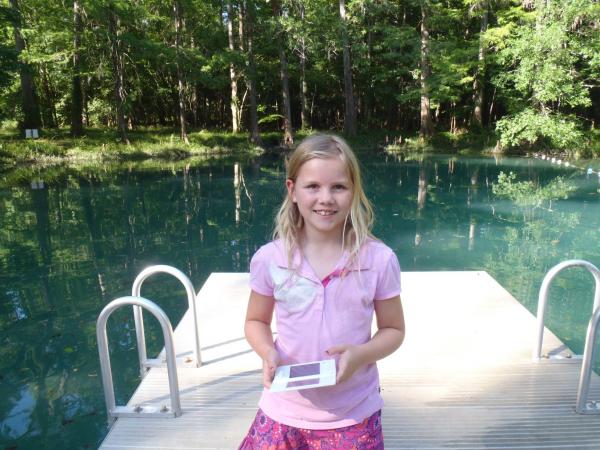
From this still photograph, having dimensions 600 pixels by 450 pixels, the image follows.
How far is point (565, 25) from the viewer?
18.9 m

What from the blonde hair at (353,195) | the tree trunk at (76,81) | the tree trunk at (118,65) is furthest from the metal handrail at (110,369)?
the tree trunk at (76,81)

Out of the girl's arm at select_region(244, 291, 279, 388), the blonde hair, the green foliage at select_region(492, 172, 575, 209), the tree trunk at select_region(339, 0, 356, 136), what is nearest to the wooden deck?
the girl's arm at select_region(244, 291, 279, 388)

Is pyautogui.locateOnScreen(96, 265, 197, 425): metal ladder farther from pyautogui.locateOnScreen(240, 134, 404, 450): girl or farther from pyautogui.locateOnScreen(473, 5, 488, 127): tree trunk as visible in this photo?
pyautogui.locateOnScreen(473, 5, 488, 127): tree trunk

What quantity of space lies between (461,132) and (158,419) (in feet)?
82.0

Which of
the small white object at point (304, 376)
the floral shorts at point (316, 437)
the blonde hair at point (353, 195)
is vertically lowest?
the floral shorts at point (316, 437)

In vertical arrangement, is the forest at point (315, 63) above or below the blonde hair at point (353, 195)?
above

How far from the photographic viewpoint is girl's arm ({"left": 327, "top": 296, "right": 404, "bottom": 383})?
4.45ft

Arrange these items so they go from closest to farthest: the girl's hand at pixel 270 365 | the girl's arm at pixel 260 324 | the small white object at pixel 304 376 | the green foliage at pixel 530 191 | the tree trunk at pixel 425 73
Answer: the small white object at pixel 304 376 → the girl's hand at pixel 270 365 → the girl's arm at pixel 260 324 → the green foliage at pixel 530 191 → the tree trunk at pixel 425 73

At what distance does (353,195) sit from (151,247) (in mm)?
6927

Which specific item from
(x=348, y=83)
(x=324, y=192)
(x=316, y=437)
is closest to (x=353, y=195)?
(x=324, y=192)

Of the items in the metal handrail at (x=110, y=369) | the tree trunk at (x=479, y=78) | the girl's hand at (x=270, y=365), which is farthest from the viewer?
the tree trunk at (x=479, y=78)

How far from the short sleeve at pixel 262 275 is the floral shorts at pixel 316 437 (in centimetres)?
39

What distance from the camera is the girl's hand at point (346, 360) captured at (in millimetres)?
1338

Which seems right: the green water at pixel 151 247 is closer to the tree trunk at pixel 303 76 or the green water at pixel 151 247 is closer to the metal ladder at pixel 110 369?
the metal ladder at pixel 110 369
